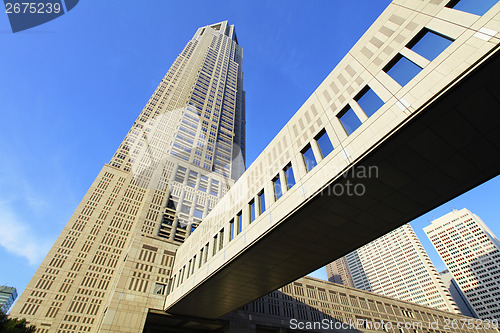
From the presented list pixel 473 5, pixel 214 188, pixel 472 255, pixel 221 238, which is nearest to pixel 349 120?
pixel 473 5

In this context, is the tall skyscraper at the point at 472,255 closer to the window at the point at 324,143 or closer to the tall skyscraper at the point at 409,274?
the tall skyscraper at the point at 409,274

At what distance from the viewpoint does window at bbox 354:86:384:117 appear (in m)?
10.1

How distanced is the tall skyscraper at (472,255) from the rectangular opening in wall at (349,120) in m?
200

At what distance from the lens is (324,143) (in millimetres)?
12320

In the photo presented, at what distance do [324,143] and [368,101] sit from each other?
2.85m

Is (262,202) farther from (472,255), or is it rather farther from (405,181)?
(472,255)

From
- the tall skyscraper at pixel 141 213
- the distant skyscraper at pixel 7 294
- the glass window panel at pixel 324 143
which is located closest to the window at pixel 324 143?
the glass window panel at pixel 324 143

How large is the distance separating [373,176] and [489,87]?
15.1ft

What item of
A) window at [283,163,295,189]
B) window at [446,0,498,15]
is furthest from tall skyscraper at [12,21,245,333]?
window at [446,0,498,15]

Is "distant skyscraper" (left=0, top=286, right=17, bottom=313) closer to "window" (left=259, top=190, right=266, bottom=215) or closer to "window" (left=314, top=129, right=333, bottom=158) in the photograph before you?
"window" (left=259, top=190, right=266, bottom=215)

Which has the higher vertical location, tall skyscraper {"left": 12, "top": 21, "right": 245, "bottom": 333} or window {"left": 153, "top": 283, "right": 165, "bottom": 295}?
tall skyscraper {"left": 12, "top": 21, "right": 245, "bottom": 333}

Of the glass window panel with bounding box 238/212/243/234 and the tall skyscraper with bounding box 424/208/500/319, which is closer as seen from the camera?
the glass window panel with bounding box 238/212/243/234

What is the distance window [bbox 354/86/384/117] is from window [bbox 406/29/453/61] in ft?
7.10

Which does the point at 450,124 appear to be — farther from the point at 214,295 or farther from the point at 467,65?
the point at 214,295
